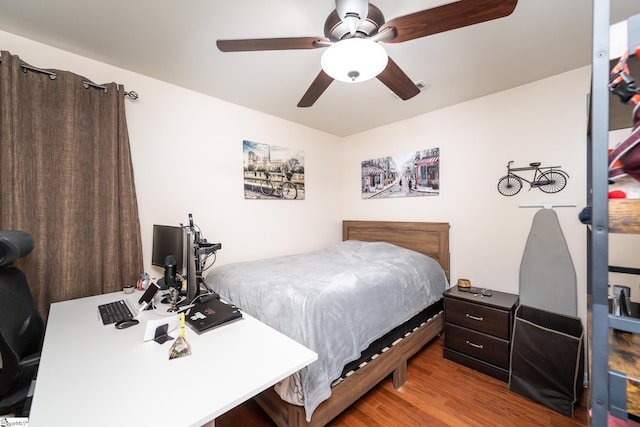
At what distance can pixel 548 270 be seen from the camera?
2.19 meters

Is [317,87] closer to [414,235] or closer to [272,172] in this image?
[272,172]

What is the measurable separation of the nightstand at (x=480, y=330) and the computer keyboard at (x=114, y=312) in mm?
2519

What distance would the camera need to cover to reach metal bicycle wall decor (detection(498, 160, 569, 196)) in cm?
220

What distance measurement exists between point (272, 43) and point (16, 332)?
1.90 m

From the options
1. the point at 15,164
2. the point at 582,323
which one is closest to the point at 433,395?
the point at 582,323

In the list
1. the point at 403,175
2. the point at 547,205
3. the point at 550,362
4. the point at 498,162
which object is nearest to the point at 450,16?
the point at 498,162

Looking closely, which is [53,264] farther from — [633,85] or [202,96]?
[633,85]

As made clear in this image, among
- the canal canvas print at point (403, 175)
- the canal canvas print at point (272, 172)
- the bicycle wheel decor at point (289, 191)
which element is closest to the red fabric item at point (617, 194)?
the canal canvas print at point (403, 175)

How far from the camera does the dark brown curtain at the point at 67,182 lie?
1619mm

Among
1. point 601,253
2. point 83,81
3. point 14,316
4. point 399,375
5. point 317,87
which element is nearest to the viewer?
point 601,253

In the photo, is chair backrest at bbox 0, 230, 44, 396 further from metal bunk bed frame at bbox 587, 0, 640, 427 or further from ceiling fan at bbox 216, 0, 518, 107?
metal bunk bed frame at bbox 587, 0, 640, 427

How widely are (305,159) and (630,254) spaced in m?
3.14

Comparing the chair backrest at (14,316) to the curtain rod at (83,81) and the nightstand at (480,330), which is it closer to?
the curtain rod at (83,81)

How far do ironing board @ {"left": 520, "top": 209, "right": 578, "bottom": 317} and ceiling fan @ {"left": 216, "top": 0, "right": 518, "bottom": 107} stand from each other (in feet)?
6.18
